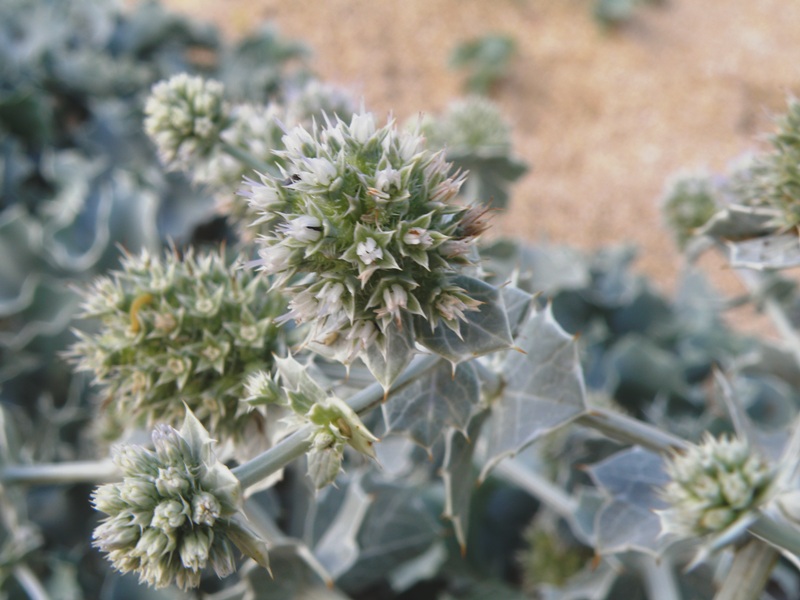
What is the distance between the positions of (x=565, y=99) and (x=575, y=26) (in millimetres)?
786

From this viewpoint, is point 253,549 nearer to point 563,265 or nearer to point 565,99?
point 563,265

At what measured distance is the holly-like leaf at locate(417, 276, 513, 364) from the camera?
84cm

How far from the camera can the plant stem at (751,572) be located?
1019mm

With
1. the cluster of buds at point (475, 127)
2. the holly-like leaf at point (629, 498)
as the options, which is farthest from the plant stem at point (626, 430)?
the cluster of buds at point (475, 127)

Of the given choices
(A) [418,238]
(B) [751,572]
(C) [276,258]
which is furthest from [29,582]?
(B) [751,572]

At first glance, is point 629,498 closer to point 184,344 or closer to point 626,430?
point 626,430

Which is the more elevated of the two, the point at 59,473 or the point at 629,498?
the point at 629,498

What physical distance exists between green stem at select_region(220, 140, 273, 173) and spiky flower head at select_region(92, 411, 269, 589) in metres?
0.45

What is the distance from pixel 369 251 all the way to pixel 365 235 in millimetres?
27

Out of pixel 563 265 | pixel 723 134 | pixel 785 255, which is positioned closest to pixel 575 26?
pixel 723 134

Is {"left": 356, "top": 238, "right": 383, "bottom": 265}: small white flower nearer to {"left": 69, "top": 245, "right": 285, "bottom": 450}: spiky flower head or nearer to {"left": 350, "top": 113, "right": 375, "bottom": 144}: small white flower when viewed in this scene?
{"left": 350, "top": 113, "right": 375, "bottom": 144}: small white flower

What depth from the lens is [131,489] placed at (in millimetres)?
783

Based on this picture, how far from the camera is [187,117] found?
1137 mm

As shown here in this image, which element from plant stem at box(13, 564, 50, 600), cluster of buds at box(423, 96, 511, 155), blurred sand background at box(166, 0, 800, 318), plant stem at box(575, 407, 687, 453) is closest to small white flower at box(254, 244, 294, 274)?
plant stem at box(575, 407, 687, 453)
